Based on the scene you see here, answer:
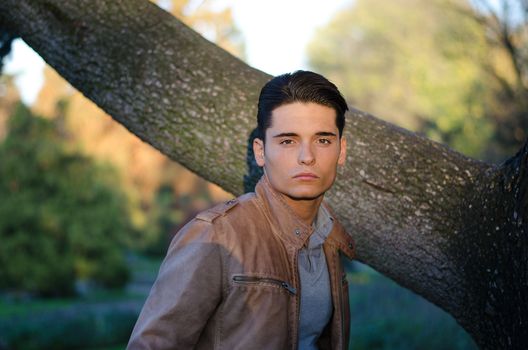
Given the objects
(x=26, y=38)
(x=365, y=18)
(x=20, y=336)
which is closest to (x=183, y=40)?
(x=26, y=38)

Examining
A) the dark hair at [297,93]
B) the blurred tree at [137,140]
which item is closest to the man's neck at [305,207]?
the dark hair at [297,93]

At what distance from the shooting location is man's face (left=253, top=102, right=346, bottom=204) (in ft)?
9.18

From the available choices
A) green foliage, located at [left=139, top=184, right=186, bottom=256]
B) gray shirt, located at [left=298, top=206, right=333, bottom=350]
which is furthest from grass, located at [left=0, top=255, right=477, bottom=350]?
green foliage, located at [left=139, top=184, right=186, bottom=256]

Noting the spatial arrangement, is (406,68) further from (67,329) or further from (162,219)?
(67,329)

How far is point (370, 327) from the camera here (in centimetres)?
1034

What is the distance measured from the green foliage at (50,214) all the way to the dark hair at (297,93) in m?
15.5

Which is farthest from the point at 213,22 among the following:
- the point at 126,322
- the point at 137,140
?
the point at 126,322

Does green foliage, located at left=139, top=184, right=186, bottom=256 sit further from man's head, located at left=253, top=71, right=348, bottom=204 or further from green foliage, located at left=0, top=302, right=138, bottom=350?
man's head, located at left=253, top=71, right=348, bottom=204

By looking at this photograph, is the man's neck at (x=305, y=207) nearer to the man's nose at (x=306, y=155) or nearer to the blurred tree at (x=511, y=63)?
the man's nose at (x=306, y=155)

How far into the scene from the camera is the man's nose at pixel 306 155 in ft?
9.07

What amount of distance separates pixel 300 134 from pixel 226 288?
0.67 metres

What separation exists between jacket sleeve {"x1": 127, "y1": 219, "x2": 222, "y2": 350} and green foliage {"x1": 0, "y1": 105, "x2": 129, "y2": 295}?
614 inches

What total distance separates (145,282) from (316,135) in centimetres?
2069

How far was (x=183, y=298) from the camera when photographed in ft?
8.39
